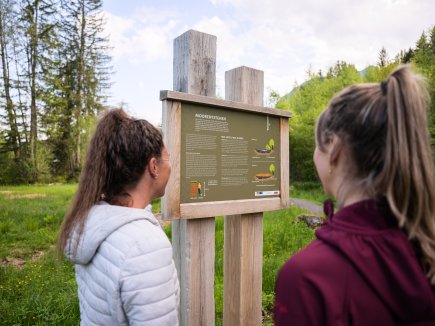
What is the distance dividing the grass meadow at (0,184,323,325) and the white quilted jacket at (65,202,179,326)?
1.32 m

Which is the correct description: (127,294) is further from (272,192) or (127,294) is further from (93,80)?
(93,80)

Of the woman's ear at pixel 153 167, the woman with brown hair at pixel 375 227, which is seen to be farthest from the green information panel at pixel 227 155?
the woman with brown hair at pixel 375 227

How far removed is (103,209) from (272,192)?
6.01 feet

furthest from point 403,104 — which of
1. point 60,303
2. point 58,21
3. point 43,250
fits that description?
point 58,21

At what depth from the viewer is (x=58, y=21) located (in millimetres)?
28094

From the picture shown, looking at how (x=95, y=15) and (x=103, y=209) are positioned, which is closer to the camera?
(x=103, y=209)

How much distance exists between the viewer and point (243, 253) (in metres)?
2.97

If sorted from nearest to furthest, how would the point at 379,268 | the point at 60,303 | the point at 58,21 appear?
the point at 379,268, the point at 60,303, the point at 58,21

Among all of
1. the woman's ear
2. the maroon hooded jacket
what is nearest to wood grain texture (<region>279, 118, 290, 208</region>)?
the woman's ear

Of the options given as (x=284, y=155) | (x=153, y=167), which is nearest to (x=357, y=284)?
(x=153, y=167)

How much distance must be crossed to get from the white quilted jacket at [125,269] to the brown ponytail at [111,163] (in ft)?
0.25

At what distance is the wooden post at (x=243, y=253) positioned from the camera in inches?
116

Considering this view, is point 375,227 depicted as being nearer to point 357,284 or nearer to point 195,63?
point 357,284

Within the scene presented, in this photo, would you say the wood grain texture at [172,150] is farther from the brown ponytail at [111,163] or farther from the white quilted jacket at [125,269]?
the white quilted jacket at [125,269]
